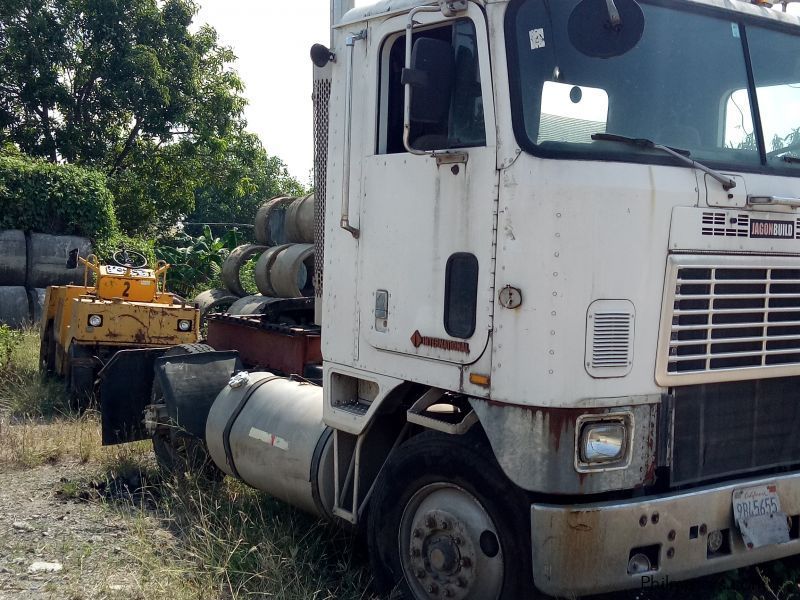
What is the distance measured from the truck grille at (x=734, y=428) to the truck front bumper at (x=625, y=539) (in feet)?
0.49

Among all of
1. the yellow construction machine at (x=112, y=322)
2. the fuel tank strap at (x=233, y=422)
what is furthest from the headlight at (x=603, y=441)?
the yellow construction machine at (x=112, y=322)

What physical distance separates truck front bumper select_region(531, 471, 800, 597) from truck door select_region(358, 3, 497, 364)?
0.85 meters

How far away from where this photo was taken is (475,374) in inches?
159

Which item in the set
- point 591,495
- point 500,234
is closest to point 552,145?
point 500,234

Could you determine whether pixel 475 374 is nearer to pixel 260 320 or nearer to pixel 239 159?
pixel 260 320

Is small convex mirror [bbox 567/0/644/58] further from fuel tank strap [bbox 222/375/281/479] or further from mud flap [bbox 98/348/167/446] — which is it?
mud flap [bbox 98/348/167/446]

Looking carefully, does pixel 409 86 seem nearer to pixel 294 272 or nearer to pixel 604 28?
pixel 604 28

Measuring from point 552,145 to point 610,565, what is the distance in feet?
5.97

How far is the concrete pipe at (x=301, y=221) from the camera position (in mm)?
13094

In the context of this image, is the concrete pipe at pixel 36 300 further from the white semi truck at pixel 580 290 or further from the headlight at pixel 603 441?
the headlight at pixel 603 441

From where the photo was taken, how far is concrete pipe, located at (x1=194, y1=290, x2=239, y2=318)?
52.7 ft

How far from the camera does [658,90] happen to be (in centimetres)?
411

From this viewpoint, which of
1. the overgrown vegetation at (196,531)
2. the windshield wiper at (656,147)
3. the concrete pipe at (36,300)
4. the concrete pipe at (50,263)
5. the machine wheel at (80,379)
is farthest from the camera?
the concrete pipe at (50,263)

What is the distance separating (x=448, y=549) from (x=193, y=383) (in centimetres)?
330
